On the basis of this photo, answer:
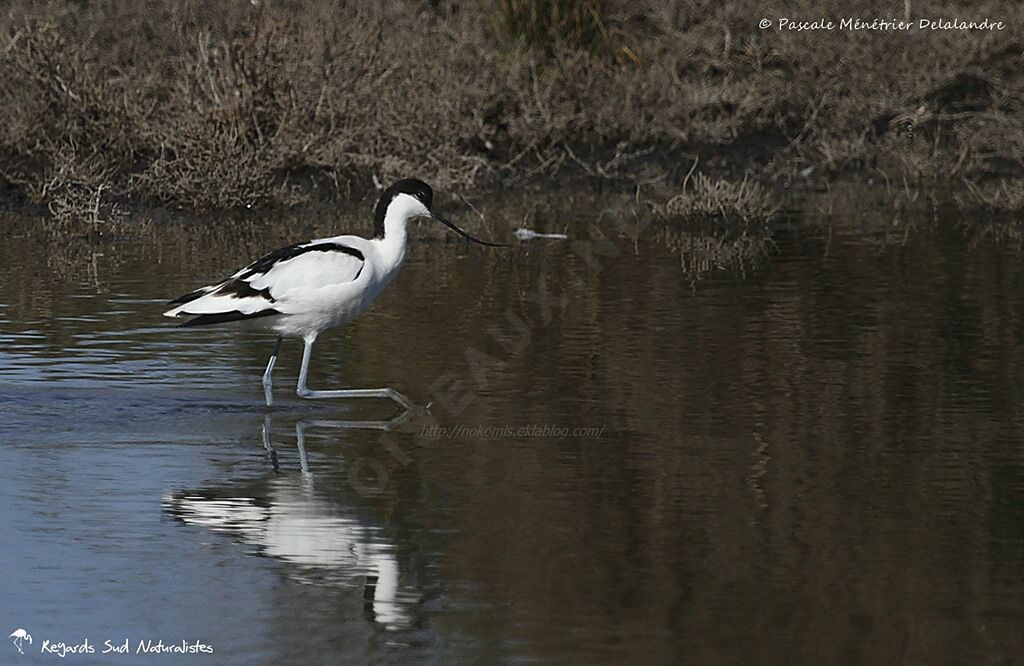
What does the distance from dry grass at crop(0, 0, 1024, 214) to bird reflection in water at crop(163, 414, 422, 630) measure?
7.54m

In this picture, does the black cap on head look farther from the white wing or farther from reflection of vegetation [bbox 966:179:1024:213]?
reflection of vegetation [bbox 966:179:1024:213]

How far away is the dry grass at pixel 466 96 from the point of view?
1479 centimetres

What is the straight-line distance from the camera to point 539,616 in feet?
17.5

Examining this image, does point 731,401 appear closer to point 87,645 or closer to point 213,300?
point 213,300

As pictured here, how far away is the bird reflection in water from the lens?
18.2ft

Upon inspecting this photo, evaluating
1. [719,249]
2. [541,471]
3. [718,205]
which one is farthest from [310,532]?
[718,205]

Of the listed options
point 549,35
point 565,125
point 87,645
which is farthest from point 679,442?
point 549,35

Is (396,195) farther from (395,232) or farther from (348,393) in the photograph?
(348,393)

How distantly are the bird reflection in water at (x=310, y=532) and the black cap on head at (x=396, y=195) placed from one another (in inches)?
73.4

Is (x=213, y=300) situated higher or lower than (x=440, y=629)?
higher

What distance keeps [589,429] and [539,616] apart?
2.43 m

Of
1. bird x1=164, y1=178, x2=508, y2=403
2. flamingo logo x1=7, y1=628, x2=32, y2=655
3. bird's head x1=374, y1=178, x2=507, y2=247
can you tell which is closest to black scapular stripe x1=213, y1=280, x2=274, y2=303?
bird x1=164, y1=178, x2=508, y2=403

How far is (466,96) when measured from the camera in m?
16.0

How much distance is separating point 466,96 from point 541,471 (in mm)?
9370
